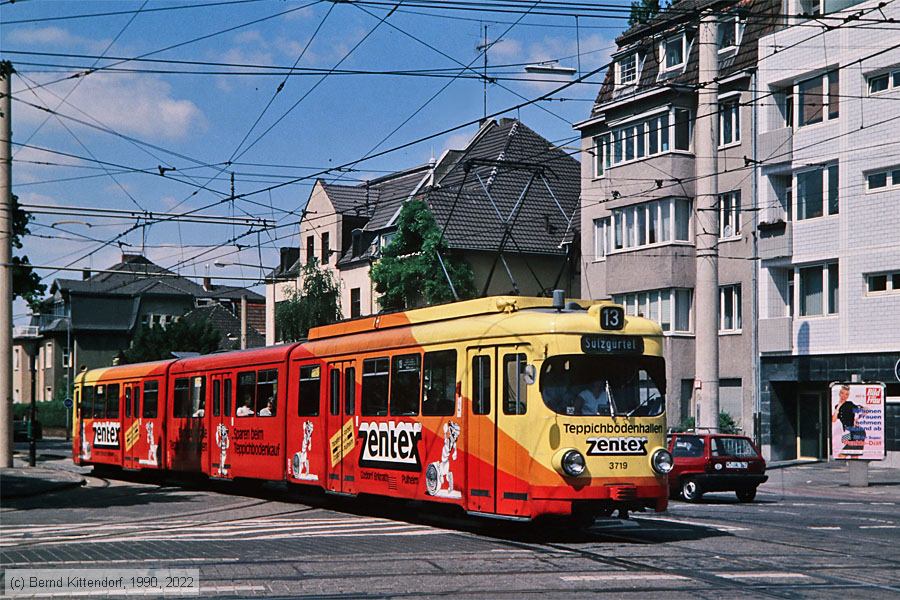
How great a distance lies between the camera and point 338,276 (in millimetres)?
62250

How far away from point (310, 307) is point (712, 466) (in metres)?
33.4

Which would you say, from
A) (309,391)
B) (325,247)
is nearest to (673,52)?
(325,247)

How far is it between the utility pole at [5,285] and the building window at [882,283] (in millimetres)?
24074

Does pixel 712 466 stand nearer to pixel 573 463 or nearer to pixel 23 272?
pixel 573 463

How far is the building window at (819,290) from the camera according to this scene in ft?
131

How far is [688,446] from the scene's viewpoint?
25812mm

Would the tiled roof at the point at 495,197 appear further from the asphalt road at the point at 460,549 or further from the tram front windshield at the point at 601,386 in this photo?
the tram front windshield at the point at 601,386

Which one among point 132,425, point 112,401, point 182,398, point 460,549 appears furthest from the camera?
point 112,401

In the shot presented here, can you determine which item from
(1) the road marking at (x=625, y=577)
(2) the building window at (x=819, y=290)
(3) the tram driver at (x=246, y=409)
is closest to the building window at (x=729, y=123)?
(2) the building window at (x=819, y=290)

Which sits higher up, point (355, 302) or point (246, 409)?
point (355, 302)

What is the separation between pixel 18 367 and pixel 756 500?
285ft

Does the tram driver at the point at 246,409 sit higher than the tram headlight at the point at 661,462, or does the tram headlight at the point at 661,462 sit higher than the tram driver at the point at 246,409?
the tram driver at the point at 246,409

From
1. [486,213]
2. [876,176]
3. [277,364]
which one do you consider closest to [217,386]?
[277,364]

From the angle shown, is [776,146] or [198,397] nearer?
[198,397]
